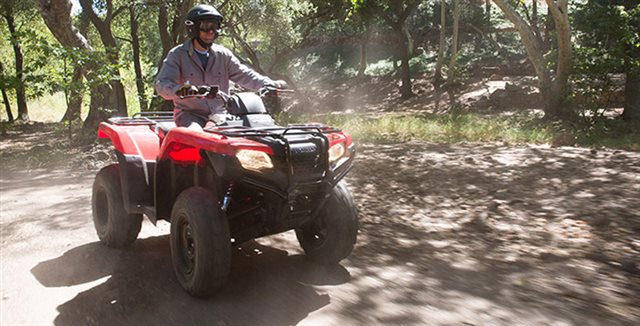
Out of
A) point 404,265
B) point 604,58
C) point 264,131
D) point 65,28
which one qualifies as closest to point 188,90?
point 264,131

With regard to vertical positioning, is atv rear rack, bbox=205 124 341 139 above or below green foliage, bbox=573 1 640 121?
below

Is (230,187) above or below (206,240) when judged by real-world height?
above

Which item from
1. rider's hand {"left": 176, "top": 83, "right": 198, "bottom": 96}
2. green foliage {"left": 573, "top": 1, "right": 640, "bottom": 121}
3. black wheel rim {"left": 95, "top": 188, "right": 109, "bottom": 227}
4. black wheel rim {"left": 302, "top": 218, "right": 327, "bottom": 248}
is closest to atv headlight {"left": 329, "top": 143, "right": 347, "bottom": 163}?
black wheel rim {"left": 302, "top": 218, "right": 327, "bottom": 248}

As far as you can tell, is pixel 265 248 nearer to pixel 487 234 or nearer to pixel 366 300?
pixel 366 300

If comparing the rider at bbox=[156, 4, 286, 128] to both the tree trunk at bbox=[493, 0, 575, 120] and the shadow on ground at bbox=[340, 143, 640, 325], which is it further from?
the tree trunk at bbox=[493, 0, 575, 120]

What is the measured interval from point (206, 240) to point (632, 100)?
14.1 m

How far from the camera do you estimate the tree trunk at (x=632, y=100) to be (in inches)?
521

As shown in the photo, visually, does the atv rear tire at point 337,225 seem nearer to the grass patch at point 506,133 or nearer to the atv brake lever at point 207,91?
the atv brake lever at point 207,91

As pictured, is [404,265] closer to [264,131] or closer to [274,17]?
[264,131]

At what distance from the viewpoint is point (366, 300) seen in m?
3.23

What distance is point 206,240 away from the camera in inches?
117

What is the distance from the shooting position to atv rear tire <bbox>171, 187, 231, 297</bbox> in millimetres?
2994

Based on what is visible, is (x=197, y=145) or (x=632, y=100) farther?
(x=632, y=100)

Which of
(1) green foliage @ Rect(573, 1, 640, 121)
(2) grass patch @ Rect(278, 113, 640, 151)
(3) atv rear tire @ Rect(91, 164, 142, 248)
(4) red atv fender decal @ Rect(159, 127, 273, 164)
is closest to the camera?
(4) red atv fender decal @ Rect(159, 127, 273, 164)
